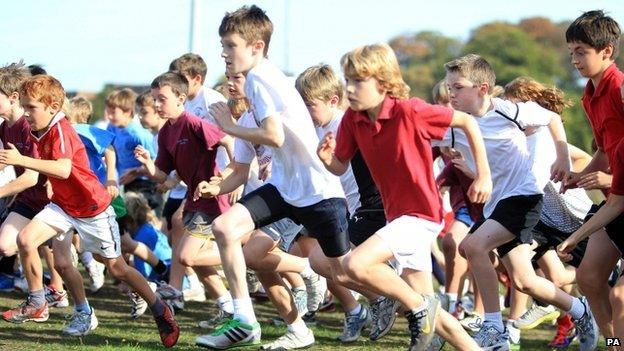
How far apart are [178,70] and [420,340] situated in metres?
5.14

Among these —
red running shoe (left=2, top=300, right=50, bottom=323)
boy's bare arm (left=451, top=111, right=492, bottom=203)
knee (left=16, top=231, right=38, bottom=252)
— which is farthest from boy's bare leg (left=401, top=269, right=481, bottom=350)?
red running shoe (left=2, top=300, right=50, bottom=323)

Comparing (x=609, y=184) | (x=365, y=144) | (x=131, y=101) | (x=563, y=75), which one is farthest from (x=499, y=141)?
(x=563, y=75)

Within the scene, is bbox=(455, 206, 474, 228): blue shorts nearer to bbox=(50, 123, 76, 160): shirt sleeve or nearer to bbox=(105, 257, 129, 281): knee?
bbox=(105, 257, 129, 281): knee

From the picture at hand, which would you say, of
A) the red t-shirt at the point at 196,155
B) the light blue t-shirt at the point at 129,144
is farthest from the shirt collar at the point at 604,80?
the light blue t-shirt at the point at 129,144

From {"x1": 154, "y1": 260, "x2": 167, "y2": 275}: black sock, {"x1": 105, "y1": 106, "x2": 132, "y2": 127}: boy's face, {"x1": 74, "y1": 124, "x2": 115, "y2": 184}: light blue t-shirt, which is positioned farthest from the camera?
{"x1": 105, "y1": 106, "x2": 132, "y2": 127}: boy's face

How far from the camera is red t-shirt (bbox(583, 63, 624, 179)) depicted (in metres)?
6.84

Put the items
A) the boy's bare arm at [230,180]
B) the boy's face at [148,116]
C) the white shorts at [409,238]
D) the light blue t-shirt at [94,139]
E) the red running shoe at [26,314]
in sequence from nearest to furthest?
the white shorts at [409,238] → the boy's bare arm at [230,180] → the red running shoe at [26,314] → the light blue t-shirt at [94,139] → the boy's face at [148,116]

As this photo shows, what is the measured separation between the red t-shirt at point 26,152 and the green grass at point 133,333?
3.19 feet

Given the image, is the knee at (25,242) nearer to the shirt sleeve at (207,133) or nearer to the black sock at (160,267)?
the shirt sleeve at (207,133)

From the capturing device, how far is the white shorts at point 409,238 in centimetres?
632

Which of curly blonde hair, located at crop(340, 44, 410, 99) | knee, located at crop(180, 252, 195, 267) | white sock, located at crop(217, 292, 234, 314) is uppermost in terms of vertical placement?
curly blonde hair, located at crop(340, 44, 410, 99)

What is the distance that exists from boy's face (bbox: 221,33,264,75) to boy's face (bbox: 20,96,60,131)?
1.47m

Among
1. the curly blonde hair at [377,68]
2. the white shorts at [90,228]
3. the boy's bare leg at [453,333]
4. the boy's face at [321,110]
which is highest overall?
the curly blonde hair at [377,68]

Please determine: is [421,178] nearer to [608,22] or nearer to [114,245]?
[608,22]
